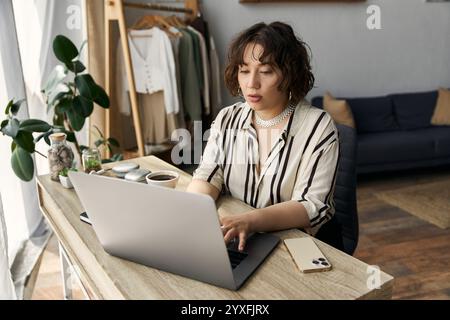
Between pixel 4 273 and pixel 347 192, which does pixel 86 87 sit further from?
pixel 347 192

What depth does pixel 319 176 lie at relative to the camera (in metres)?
1.30

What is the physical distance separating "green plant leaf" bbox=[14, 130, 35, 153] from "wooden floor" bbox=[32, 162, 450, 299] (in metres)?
0.81

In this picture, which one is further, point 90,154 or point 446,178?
point 446,178

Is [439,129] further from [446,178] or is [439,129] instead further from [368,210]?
[368,210]

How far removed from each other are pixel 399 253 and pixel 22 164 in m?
2.08

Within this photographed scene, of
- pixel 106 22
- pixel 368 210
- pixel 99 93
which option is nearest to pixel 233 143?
pixel 99 93

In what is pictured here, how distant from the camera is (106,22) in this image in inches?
111

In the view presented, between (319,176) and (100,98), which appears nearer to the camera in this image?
(319,176)

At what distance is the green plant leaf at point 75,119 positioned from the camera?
2092 millimetres

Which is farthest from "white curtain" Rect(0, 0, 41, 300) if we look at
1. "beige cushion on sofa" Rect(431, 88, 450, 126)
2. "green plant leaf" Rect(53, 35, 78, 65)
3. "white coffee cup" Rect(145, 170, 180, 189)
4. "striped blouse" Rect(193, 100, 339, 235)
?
"beige cushion on sofa" Rect(431, 88, 450, 126)

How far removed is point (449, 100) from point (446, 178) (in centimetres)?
85

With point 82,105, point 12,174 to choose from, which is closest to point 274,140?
point 82,105

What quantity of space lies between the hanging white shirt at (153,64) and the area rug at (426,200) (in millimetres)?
1836

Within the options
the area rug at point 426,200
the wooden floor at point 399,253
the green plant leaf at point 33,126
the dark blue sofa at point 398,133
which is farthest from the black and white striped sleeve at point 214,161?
the dark blue sofa at point 398,133
